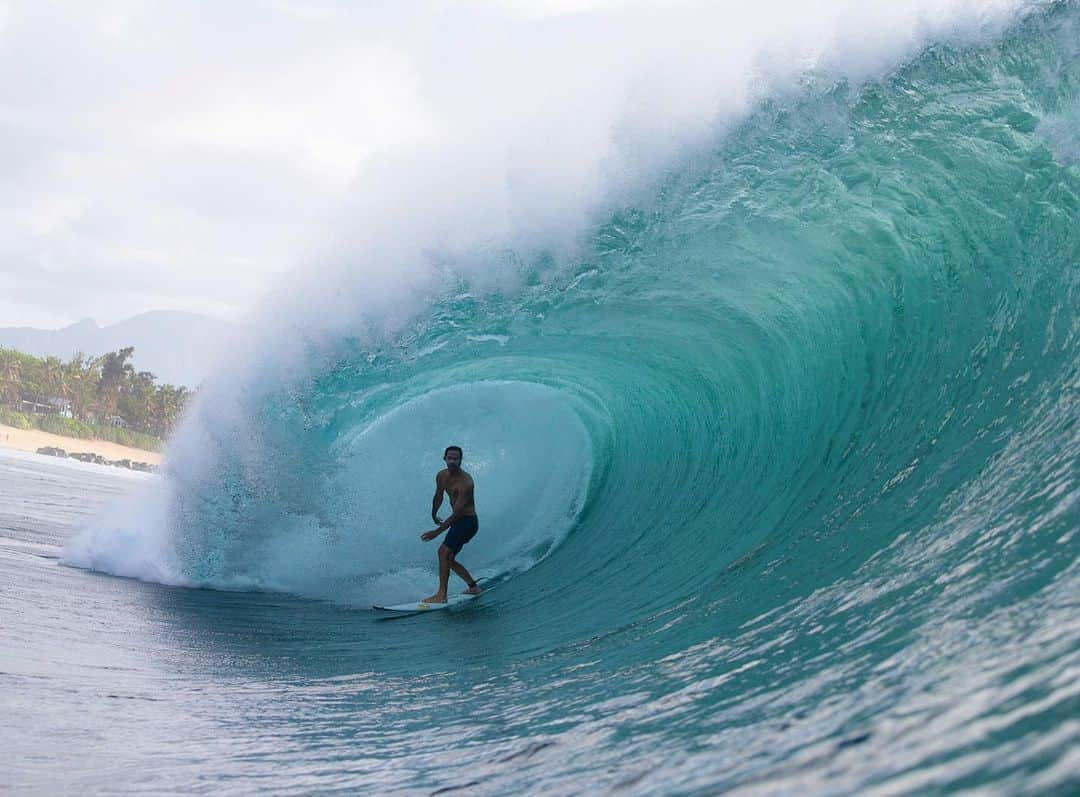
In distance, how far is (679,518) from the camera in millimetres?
8500

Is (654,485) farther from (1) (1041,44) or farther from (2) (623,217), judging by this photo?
(1) (1041,44)

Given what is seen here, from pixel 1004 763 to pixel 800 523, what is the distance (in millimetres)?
4108

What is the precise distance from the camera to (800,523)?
5.95 metres

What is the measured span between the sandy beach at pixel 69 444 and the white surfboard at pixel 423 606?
2565 inches

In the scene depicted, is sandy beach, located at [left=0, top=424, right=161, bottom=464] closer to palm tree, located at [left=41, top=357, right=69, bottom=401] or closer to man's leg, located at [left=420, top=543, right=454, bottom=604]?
palm tree, located at [left=41, top=357, right=69, bottom=401]

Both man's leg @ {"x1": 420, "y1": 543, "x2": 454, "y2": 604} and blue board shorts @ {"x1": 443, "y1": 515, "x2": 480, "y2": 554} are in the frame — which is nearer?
man's leg @ {"x1": 420, "y1": 543, "x2": 454, "y2": 604}

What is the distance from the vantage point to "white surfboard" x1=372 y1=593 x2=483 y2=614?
775 cm

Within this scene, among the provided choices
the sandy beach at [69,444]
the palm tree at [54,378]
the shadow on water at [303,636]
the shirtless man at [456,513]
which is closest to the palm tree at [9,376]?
the palm tree at [54,378]

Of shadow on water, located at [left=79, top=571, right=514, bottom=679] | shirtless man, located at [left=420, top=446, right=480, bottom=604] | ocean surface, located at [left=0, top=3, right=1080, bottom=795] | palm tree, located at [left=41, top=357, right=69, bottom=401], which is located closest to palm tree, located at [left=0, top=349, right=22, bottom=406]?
palm tree, located at [left=41, top=357, right=69, bottom=401]

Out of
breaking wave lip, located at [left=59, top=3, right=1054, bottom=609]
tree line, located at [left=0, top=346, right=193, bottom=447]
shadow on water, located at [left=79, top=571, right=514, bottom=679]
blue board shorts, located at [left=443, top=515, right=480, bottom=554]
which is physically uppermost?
tree line, located at [left=0, top=346, right=193, bottom=447]

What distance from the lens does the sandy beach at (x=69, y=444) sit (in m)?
69.6

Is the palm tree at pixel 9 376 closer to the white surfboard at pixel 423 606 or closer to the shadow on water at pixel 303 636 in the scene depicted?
the shadow on water at pixel 303 636

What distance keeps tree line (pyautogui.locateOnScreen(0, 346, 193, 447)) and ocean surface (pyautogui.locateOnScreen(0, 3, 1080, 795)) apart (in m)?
74.0

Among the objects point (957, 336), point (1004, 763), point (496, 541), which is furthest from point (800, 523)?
point (496, 541)
